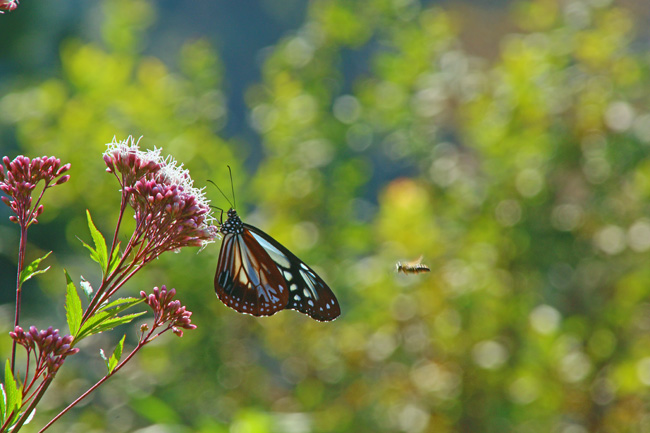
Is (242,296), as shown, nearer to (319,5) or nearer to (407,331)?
(407,331)

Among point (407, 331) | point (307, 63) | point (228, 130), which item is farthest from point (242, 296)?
point (228, 130)

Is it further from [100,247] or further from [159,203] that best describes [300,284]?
[100,247]

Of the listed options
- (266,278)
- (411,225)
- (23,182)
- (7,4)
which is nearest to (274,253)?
(266,278)

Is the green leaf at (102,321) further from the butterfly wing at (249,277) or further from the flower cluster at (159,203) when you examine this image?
the butterfly wing at (249,277)

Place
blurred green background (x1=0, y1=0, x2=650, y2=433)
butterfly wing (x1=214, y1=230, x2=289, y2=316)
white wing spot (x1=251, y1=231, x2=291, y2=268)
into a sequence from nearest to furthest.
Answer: butterfly wing (x1=214, y1=230, x2=289, y2=316), white wing spot (x1=251, y1=231, x2=291, y2=268), blurred green background (x1=0, y1=0, x2=650, y2=433)

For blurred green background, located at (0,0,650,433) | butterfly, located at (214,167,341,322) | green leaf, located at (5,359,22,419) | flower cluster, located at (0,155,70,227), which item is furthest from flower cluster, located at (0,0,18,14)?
blurred green background, located at (0,0,650,433)

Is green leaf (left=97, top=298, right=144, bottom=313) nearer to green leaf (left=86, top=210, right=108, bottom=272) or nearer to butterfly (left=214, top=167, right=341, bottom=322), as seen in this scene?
green leaf (left=86, top=210, right=108, bottom=272)
